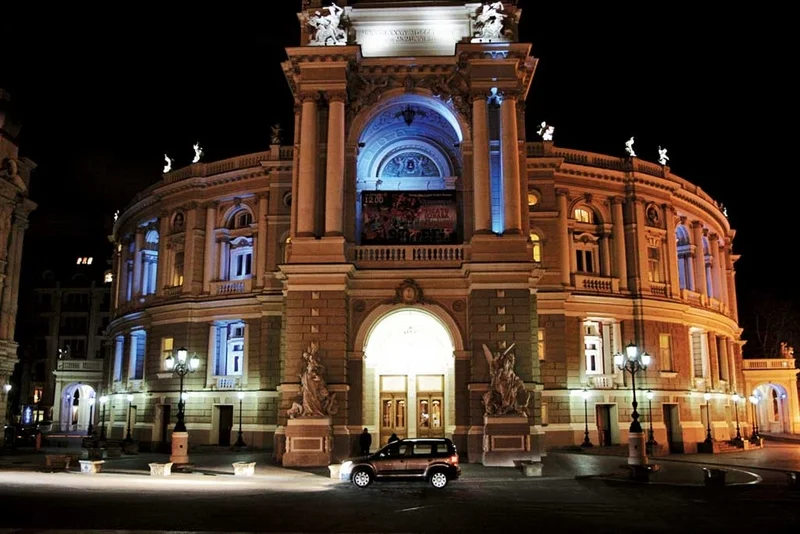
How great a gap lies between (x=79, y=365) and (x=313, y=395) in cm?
5717

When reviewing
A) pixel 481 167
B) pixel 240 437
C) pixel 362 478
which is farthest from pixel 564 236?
pixel 362 478

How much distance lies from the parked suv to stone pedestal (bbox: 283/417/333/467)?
7.02 m

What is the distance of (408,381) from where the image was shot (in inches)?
1421

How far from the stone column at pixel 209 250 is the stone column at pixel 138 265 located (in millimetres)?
7356

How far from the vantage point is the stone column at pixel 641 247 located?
4794 centimetres

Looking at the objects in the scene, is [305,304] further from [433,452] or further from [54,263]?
[54,263]

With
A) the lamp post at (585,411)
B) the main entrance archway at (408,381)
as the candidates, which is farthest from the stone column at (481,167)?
the lamp post at (585,411)

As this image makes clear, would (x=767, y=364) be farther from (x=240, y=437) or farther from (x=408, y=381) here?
(x=240, y=437)

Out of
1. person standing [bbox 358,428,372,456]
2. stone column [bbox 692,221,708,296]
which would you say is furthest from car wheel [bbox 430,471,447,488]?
stone column [bbox 692,221,708,296]

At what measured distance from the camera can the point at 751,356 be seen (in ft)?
249

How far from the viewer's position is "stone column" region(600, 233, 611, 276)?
48.1 meters

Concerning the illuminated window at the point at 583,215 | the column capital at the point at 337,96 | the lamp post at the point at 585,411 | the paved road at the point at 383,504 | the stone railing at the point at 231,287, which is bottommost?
the paved road at the point at 383,504

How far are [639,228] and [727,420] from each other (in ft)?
51.9

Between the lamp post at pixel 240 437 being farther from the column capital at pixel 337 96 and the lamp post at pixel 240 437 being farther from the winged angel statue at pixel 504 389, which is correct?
the column capital at pixel 337 96
